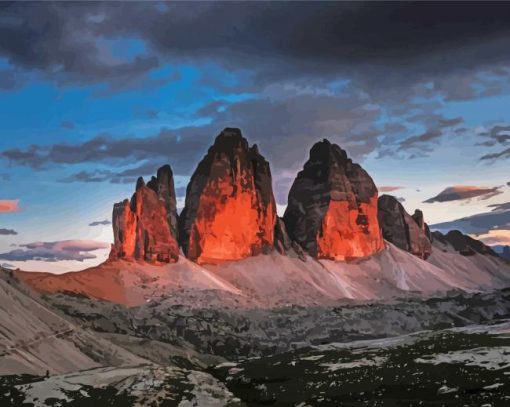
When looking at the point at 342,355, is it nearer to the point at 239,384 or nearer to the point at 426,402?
the point at 239,384

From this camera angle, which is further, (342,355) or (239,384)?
(342,355)

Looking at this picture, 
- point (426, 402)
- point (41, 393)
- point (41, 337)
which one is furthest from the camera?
point (41, 337)

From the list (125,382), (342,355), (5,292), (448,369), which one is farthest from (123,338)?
(448,369)

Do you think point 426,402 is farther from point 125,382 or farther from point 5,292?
point 5,292

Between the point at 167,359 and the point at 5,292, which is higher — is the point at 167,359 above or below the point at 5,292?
below

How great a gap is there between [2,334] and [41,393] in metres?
24.4

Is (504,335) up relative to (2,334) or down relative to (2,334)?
down

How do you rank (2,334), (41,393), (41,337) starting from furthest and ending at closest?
1. (41,337)
2. (2,334)
3. (41,393)

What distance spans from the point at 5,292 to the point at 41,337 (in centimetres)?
1306

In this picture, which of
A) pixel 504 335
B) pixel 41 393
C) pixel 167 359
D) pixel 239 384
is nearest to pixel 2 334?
pixel 41 393

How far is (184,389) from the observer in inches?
3366

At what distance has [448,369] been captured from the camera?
102812 millimetres

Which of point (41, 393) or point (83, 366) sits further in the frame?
point (83, 366)

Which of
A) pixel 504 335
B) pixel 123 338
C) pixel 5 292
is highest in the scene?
pixel 5 292
